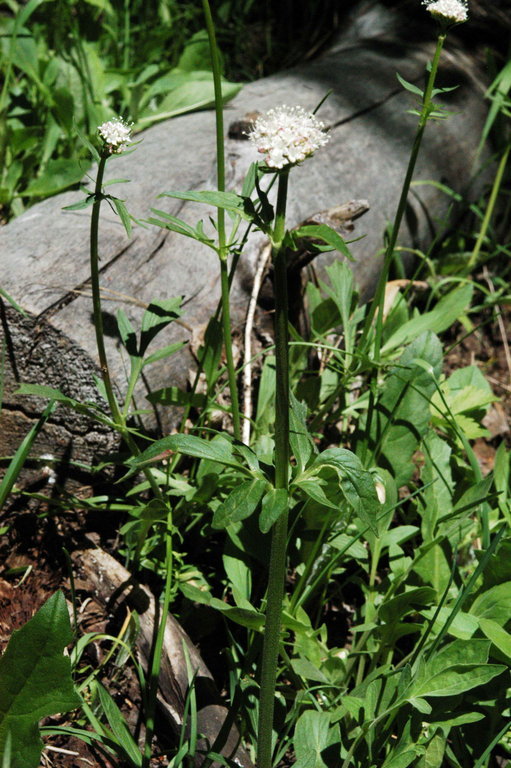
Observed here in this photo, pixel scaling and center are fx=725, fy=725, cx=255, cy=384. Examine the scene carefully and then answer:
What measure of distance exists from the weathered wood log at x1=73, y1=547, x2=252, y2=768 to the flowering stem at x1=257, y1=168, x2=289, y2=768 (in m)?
0.18

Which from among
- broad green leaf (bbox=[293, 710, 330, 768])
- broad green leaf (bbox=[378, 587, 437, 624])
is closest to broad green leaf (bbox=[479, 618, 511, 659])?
broad green leaf (bbox=[378, 587, 437, 624])

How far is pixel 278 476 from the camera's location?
4.02ft

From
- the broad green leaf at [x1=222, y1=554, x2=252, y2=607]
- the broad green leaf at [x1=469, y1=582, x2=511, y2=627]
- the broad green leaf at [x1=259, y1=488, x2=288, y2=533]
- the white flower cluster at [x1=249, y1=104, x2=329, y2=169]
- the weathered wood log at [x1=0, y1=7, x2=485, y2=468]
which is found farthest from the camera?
the weathered wood log at [x1=0, y1=7, x2=485, y2=468]

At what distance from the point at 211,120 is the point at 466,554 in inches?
70.6

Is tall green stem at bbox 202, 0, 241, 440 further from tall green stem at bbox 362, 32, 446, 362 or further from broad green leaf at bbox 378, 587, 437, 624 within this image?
broad green leaf at bbox 378, 587, 437, 624

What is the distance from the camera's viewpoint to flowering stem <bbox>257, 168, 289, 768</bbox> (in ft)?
3.47

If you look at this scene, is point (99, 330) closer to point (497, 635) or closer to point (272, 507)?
point (272, 507)

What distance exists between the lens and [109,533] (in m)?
1.93

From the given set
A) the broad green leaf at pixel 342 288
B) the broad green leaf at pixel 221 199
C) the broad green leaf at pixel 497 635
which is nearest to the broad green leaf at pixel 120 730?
the broad green leaf at pixel 497 635

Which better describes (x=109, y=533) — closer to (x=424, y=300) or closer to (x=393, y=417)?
(x=393, y=417)

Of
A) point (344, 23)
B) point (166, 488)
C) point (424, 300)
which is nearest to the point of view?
point (166, 488)

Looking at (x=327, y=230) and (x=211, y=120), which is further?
(x=211, y=120)

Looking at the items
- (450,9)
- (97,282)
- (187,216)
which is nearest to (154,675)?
(97,282)

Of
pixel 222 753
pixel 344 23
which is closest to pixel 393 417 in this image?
pixel 222 753
